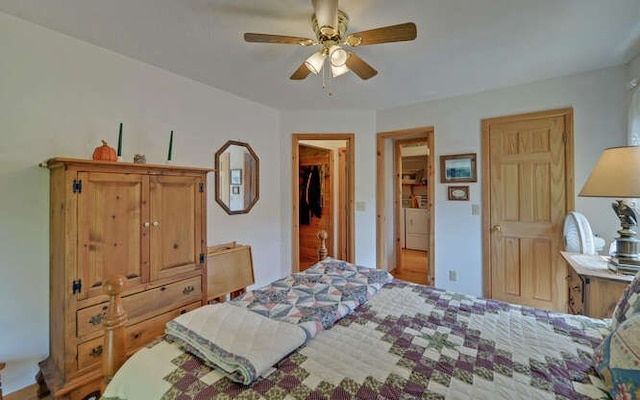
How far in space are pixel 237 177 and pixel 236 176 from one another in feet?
0.06

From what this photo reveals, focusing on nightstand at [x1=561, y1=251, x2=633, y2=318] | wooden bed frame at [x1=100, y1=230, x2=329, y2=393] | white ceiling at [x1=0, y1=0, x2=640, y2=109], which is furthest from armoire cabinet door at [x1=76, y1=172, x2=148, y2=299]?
nightstand at [x1=561, y1=251, x2=633, y2=318]

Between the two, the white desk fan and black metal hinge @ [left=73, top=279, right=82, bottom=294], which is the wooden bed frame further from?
the white desk fan

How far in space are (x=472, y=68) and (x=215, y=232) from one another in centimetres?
287

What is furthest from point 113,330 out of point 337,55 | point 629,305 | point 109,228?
point 629,305

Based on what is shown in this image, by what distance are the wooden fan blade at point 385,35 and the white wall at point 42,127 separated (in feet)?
5.92

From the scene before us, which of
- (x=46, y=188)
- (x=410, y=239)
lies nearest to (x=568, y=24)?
(x=46, y=188)

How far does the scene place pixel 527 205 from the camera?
2.83 m

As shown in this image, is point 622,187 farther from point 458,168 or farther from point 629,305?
point 458,168

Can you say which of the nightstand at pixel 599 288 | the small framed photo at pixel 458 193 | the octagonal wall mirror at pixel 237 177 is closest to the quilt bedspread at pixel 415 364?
the nightstand at pixel 599 288

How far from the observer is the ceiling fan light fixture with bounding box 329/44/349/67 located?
1.61 meters

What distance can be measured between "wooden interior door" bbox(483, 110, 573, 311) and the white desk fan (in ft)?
1.14

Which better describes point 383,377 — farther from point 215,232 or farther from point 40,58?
point 40,58

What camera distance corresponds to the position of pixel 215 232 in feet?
9.54

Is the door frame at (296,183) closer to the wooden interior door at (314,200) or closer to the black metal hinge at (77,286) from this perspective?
the wooden interior door at (314,200)
